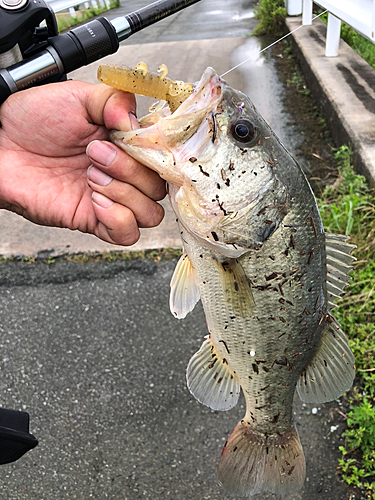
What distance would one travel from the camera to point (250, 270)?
62.6 inches

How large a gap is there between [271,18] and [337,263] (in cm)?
866

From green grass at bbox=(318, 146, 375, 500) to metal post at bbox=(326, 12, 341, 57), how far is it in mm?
2632

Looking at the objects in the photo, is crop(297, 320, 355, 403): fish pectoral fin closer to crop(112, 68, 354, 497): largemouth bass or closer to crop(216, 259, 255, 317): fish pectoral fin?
crop(112, 68, 354, 497): largemouth bass

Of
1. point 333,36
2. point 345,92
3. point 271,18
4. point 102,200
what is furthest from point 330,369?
point 271,18

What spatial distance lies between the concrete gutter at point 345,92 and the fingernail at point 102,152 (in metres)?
2.80

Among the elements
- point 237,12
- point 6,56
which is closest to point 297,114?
point 6,56

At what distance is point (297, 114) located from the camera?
20.0 ft

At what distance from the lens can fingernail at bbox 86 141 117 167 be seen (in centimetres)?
158

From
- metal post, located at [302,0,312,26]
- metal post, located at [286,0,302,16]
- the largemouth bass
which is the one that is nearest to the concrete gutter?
metal post, located at [302,0,312,26]

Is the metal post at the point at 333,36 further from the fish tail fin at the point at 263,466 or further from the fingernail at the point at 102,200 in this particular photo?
the fish tail fin at the point at 263,466

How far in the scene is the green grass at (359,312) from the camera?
8.64ft

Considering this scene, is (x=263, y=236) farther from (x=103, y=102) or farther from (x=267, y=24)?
(x=267, y=24)

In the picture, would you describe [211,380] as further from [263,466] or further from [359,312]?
[359,312]

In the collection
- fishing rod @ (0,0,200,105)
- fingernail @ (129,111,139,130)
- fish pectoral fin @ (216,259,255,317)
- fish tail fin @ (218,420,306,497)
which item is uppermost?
fishing rod @ (0,0,200,105)
